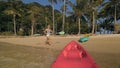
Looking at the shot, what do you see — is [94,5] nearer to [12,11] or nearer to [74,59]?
[12,11]

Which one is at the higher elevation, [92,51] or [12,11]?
[12,11]

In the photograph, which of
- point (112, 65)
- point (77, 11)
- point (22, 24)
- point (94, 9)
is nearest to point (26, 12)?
point (22, 24)

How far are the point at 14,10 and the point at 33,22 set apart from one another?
709cm

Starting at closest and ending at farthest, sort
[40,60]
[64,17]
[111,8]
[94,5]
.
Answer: [40,60]
[94,5]
[111,8]
[64,17]

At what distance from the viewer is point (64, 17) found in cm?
6347

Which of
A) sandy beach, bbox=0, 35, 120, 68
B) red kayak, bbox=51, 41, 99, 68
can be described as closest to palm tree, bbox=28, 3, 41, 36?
sandy beach, bbox=0, 35, 120, 68

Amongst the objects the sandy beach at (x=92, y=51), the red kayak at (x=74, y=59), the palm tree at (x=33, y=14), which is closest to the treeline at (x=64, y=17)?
the palm tree at (x=33, y=14)

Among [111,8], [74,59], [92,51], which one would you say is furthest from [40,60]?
[111,8]

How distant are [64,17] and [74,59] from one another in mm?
59324

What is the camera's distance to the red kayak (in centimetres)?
423

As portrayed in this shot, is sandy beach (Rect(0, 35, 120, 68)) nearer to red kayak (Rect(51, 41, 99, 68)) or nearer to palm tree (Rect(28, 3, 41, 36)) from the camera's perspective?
red kayak (Rect(51, 41, 99, 68))

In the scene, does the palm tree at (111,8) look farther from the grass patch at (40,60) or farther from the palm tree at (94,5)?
the grass patch at (40,60)

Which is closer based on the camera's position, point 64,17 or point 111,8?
point 111,8

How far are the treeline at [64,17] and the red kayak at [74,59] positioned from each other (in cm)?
4533
